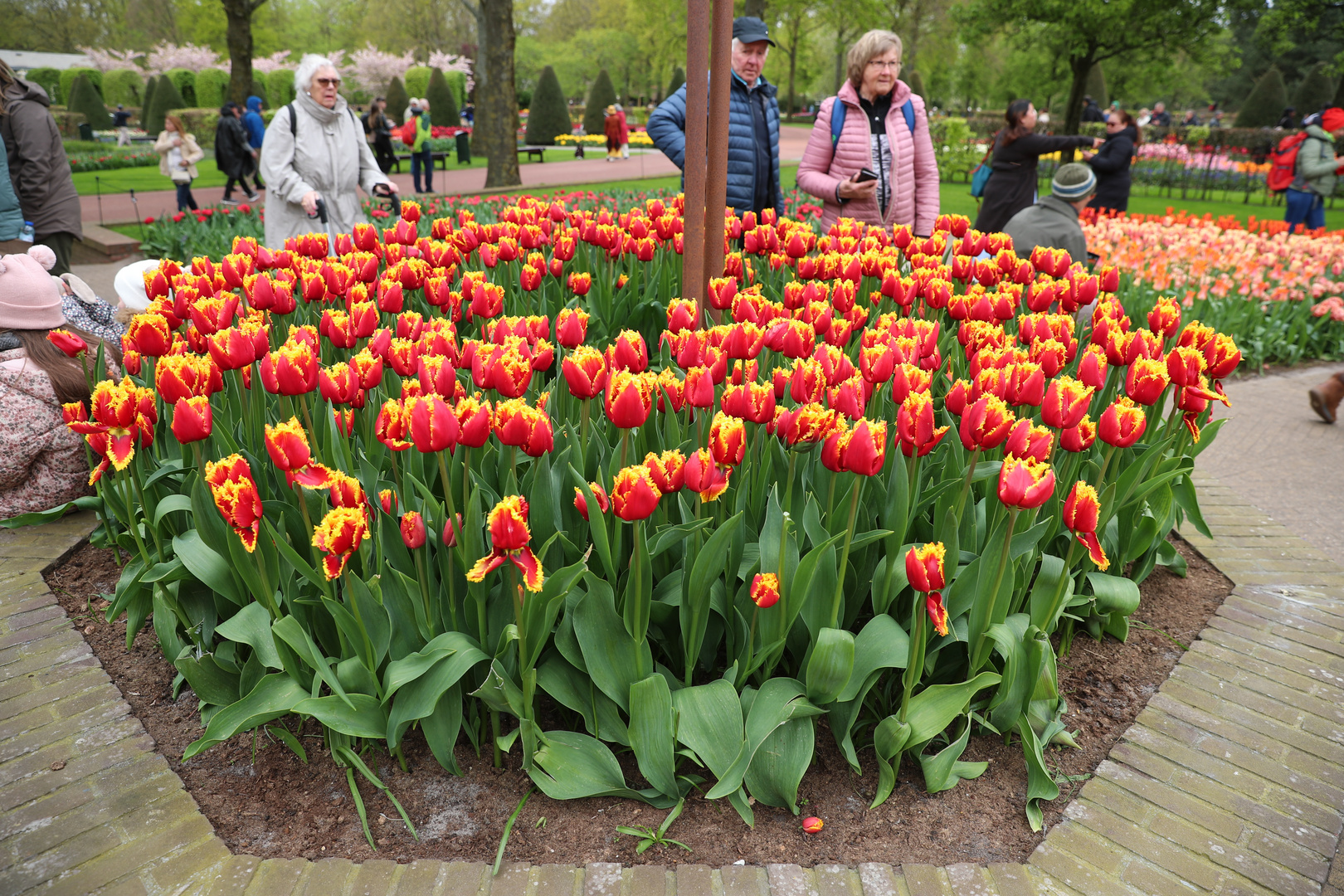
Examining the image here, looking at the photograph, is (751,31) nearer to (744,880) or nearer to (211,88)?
(744,880)

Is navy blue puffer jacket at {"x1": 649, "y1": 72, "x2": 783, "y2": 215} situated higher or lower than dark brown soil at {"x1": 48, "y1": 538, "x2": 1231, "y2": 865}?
higher

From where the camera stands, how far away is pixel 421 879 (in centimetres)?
192

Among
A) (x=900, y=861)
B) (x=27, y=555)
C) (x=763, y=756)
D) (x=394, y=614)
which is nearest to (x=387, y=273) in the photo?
(x=27, y=555)

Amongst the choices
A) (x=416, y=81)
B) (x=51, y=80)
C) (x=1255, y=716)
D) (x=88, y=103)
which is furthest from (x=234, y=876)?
(x=51, y=80)

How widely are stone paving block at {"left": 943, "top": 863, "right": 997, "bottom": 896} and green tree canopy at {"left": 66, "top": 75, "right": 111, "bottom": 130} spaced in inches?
1587

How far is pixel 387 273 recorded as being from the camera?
3.67 metres

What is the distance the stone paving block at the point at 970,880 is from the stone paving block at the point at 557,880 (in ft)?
2.67

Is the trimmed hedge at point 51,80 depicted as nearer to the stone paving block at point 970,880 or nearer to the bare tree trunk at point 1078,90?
the bare tree trunk at point 1078,90

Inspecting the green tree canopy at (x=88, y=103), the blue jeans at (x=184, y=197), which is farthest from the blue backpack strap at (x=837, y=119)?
the green tree canopy at (x=88, y=103)

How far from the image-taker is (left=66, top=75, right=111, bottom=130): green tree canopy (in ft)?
109

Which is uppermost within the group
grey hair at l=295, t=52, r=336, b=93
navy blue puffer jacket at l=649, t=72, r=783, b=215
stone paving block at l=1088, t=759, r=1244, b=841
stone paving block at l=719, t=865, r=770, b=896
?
grey hair at l=295, t=52, r=336, b=93

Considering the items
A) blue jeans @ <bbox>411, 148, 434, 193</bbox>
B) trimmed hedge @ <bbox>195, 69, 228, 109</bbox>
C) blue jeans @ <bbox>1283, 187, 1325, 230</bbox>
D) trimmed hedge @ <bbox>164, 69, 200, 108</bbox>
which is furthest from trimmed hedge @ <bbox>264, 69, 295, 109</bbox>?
blue jeans @ <bbox>1283, 187, 1325, 230</bbox>

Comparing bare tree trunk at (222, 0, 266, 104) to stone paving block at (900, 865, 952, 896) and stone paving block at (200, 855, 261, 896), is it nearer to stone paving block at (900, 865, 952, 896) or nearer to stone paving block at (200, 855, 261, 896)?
stone paving block at (200, 855, 261, 896)

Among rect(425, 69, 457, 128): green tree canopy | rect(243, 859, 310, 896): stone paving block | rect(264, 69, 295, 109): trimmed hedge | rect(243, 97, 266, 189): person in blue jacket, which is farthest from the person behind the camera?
rect(264, 69, 295, 109): trimmed hedge
